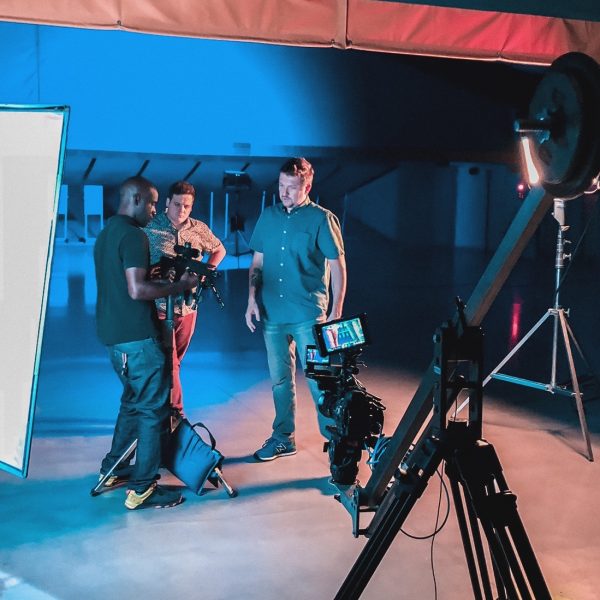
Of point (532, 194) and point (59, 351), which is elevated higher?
point (532, 194)

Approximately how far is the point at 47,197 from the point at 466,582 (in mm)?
2273

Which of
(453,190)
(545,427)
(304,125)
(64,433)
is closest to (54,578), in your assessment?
(64,433)

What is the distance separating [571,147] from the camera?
2.13 meters

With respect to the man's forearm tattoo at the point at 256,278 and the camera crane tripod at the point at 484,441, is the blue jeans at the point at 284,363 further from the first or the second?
the camera crane tripod at the point at 484,441

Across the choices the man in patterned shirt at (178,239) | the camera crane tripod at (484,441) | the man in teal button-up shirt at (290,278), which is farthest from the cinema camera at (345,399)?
the man in patterned shirt at (178,239)

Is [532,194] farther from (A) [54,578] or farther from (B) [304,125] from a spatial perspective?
(B) [304,125]

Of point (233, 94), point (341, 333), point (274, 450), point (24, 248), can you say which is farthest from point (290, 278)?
point (233, 94)

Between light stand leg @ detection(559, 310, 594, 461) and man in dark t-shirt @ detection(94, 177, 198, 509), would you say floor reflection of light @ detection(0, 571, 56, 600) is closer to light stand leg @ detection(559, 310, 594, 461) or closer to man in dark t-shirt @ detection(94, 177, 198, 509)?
man in dark t-shirt @ detection(94, 177, 198, 509)

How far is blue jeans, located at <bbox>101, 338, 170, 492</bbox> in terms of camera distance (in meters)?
3.82

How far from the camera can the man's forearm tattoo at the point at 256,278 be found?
4617mm

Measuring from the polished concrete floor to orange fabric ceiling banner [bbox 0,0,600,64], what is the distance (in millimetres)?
2074

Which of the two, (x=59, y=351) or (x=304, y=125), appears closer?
(x=59, y=351)

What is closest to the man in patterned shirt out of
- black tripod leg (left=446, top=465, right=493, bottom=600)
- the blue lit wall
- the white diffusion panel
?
the white diffusion panel

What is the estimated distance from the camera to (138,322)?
3.78m
